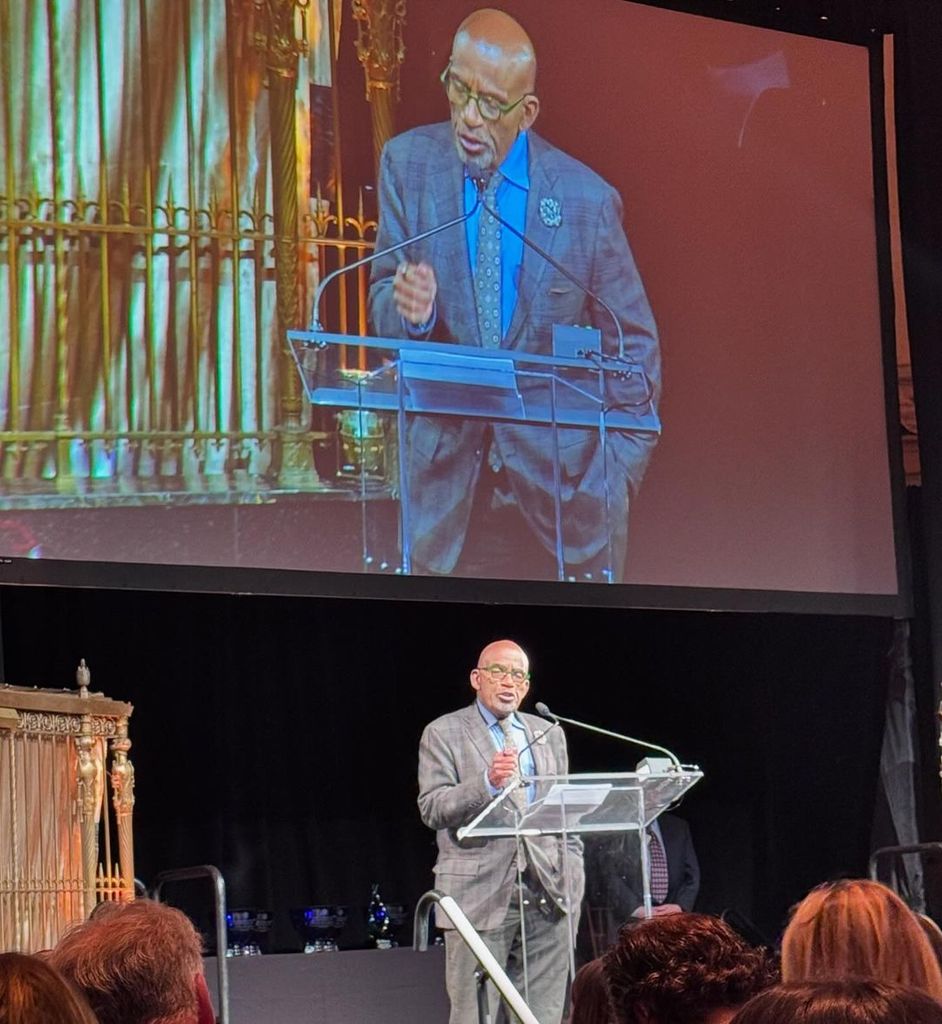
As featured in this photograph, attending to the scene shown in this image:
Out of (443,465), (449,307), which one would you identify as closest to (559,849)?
(443,465)

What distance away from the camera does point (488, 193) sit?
6.24 meters

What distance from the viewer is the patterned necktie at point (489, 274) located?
20.1ft

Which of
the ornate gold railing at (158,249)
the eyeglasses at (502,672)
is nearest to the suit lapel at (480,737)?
the eyeglasses at (502,672)

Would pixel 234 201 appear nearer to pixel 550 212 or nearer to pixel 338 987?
pixel 550 212

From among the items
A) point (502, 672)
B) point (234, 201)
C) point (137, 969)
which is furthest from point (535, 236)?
point (137, 969)

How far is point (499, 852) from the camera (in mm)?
5074

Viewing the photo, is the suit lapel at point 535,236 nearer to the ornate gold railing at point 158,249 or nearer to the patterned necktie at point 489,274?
the patterned necktie at point 489,274

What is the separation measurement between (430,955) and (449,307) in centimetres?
239

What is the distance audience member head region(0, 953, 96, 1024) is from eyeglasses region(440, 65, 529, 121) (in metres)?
5.21

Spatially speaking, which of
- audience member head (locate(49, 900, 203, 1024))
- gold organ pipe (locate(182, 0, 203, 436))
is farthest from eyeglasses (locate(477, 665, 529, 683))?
audience member head (locate(49, 900, 203, 1024))

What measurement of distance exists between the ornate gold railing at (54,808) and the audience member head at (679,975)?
2.16 m

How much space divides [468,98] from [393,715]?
2447 millimetres

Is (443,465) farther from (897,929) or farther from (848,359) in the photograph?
(897,929)

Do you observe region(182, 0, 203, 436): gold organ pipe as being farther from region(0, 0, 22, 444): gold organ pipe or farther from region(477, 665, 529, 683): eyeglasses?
region(477, 665, 529, 683): eyeglasses
